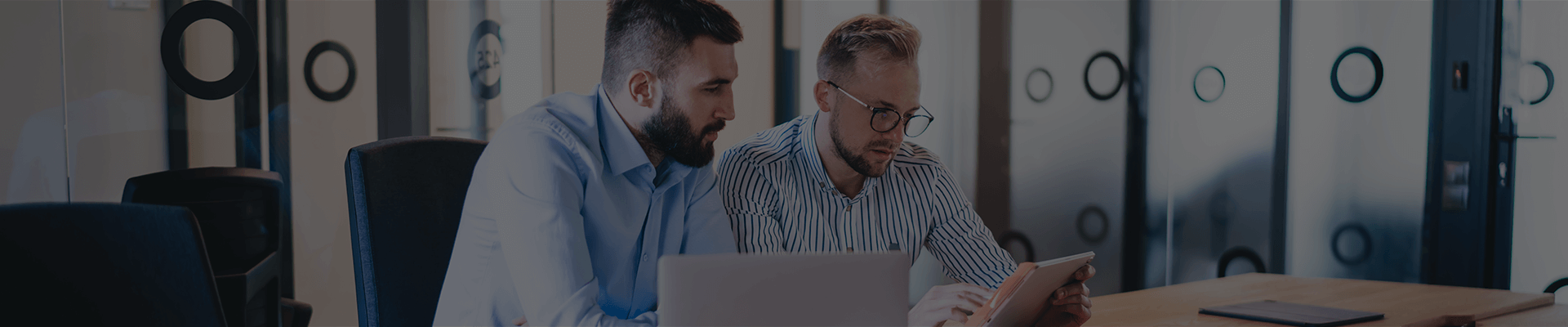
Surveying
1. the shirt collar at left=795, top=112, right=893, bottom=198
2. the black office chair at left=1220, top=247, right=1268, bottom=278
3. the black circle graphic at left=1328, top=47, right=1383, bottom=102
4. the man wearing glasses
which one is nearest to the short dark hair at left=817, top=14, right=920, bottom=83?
the man wearing glasses

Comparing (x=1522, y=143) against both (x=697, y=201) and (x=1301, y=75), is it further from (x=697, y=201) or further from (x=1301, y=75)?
(x=697, y=201)

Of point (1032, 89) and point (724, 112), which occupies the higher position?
point (1032, 89)

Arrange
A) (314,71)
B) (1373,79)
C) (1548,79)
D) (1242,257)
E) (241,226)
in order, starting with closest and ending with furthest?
(241,226) < (314,71) < (1548,79) < (1373,79) < (1242,257)

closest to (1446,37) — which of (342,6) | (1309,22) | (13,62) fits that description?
(1309,22)

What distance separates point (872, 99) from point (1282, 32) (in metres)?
2.53

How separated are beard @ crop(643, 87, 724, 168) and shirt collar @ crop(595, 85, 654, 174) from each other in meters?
0.03

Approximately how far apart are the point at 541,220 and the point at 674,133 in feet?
1.05

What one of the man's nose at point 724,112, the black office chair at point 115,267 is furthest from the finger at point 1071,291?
the black office chair at point 115,267

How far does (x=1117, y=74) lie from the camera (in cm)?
386

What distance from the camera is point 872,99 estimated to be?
74.1 inches

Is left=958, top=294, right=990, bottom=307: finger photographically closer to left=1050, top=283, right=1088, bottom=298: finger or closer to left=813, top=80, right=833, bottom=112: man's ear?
left=1050, top=283, right=1088, bottom=298: finger

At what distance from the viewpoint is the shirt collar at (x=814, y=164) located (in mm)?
1885

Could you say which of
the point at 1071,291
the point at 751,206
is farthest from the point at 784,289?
the point at 751,206

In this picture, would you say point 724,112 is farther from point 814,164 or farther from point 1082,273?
point 1082,273
